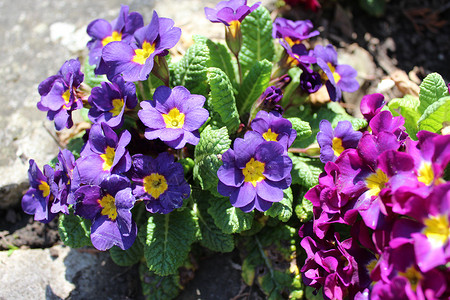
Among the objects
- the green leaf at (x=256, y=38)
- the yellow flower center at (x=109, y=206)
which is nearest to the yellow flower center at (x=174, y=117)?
the yellow flower center at (x=109, y=206)

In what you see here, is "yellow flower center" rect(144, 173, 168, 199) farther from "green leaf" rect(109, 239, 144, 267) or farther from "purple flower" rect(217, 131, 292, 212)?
"green leaf" rect(109, 239, 144, 267)

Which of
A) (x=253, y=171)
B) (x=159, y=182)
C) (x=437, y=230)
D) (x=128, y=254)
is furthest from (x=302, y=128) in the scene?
(x=128, y=254)

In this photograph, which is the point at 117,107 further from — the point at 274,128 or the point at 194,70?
the point at 274,128

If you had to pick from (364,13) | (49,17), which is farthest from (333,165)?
(49,17)

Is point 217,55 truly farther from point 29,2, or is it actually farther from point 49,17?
point 29,2

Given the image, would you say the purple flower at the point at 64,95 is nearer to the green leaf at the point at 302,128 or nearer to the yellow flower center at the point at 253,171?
the yellow flower center at the point at 253,171

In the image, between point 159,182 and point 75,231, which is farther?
point 75,231
